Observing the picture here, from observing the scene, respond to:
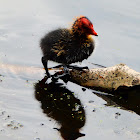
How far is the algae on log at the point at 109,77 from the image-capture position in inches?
121

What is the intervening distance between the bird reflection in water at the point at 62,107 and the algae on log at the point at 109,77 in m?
0.25

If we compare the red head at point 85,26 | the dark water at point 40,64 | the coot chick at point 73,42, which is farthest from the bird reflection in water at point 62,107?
the red head at point 85,26

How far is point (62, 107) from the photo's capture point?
2.72 m

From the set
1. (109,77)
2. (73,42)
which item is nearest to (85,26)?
(73,42)

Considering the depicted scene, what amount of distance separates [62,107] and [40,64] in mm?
1115

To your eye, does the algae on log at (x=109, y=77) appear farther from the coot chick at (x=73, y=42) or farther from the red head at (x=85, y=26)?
the red head at (x=85, y=26)

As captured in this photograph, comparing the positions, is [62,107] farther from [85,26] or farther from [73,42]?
[85,26]

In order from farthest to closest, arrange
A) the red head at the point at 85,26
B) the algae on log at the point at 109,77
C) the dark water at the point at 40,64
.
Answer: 1. the red head at the point at 85,26
2. the algae on log at the point at 109,77
3. the dark water at the point at 40,64

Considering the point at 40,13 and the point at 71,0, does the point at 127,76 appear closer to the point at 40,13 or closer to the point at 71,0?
the point at 40,13

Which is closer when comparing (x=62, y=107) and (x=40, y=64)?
(x=62, y=107)

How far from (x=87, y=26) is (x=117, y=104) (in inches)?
37.5

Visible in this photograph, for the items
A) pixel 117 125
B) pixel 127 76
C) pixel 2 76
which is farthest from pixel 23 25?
pixel 117 125

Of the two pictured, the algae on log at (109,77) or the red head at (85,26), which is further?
the red head at (85,26)

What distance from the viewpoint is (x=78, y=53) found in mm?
3311
